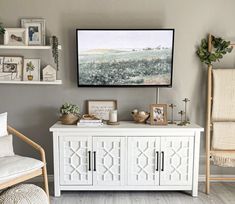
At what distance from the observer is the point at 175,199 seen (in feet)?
10.2

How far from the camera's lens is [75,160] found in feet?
10.1

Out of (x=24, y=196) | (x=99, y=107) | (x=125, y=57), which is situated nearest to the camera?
(x=24, y=196)

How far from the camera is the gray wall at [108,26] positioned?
10.9ft

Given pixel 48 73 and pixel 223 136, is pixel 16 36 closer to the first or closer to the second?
pixel 48 73

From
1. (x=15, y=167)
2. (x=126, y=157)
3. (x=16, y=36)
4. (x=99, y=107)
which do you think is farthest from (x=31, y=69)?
(x=126, y=157)

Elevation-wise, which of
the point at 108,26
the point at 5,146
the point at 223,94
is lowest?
the point at 5,146

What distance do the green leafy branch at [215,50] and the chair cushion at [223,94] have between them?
13cm

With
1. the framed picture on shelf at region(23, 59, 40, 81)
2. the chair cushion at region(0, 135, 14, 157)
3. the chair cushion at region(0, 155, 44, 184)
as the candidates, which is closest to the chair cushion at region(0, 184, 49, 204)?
the chair cushion at region(0, 155, 44, 184)

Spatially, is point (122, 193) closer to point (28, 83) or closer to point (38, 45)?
point (28, 83)

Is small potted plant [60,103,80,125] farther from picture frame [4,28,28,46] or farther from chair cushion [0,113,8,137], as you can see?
picture frame [4,28,28,46]

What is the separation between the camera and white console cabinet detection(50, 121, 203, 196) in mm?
3055

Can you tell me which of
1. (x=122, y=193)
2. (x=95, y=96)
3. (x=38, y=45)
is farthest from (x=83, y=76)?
(x=122, y=193)

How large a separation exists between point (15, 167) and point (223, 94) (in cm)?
215

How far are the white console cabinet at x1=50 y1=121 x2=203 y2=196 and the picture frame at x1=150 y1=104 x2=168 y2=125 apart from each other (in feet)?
0.35
